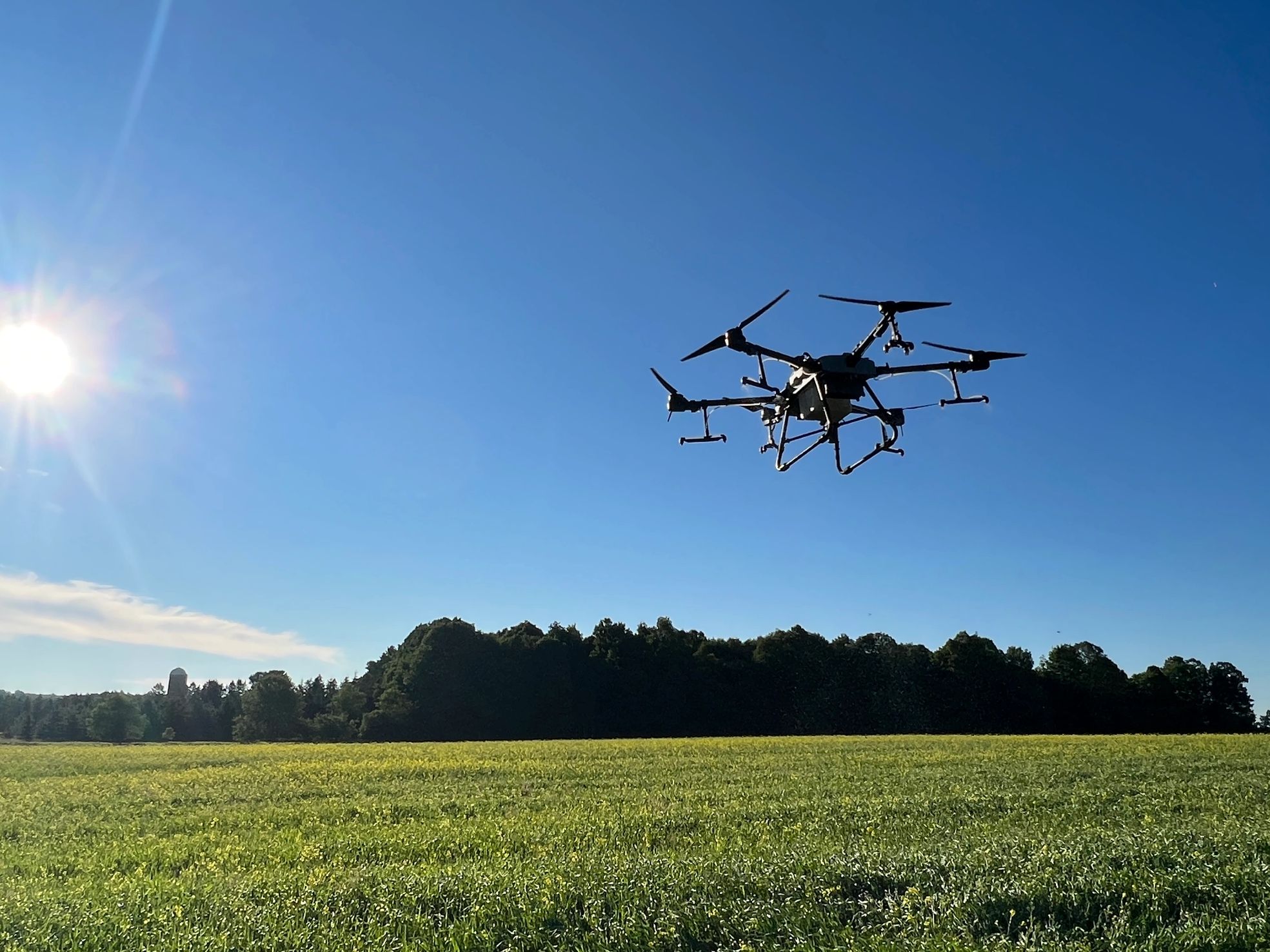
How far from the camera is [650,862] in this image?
1053cm

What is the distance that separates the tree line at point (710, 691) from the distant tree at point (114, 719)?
0.64 ft

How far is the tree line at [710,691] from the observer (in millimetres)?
79062

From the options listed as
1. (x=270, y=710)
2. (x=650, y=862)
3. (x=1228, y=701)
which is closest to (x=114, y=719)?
(x=270, y=710)

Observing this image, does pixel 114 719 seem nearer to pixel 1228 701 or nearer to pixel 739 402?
pixel 739 402

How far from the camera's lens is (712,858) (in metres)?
10.8

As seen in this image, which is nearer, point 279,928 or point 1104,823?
point 279,928

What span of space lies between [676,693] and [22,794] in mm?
67922

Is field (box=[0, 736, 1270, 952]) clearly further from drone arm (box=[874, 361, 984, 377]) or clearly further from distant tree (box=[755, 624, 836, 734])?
distant tree (box=[755, 624, 836, 734])

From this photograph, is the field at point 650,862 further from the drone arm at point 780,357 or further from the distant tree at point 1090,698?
the distant tree at point 1090,698

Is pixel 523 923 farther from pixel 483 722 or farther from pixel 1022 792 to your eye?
→ pixel 483 722

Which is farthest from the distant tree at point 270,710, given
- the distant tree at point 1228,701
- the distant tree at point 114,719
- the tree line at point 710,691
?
the distant tree at point 1228,701

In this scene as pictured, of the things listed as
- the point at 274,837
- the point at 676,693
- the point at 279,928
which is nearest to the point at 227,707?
the point at 676,693

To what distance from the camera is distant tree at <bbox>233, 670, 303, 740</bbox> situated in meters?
88.4

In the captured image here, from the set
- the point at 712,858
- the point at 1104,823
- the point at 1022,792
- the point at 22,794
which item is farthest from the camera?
the point at 22,794
